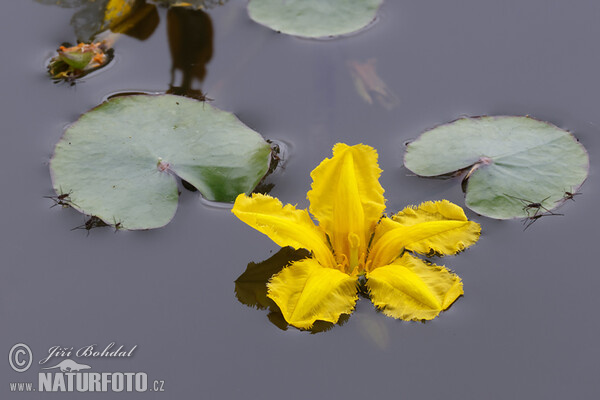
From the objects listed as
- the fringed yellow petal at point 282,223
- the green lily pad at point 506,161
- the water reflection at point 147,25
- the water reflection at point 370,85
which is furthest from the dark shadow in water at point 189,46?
the green lily pad at point 506,161

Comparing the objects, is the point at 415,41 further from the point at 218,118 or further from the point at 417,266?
the point at 417,266

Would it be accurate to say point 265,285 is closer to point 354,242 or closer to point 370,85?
point 354,242

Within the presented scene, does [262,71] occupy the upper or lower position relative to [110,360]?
upper

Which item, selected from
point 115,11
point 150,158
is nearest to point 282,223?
point 150,158

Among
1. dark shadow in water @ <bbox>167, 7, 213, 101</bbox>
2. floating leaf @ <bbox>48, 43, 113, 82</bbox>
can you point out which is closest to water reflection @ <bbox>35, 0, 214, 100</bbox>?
dark shadow in water @ <bbox>167, 7, 213, 101</bbox>

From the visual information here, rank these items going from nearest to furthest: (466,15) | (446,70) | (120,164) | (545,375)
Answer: (545,375) → (120,164) → (446,70) → (466,15)

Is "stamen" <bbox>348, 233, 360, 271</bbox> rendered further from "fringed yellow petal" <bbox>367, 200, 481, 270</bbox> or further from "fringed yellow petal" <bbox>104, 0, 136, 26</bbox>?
"fringed yellow petal" <bbox>104, 0, 136, 26</bbox>

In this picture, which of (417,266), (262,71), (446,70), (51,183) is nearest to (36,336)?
(51,183)
